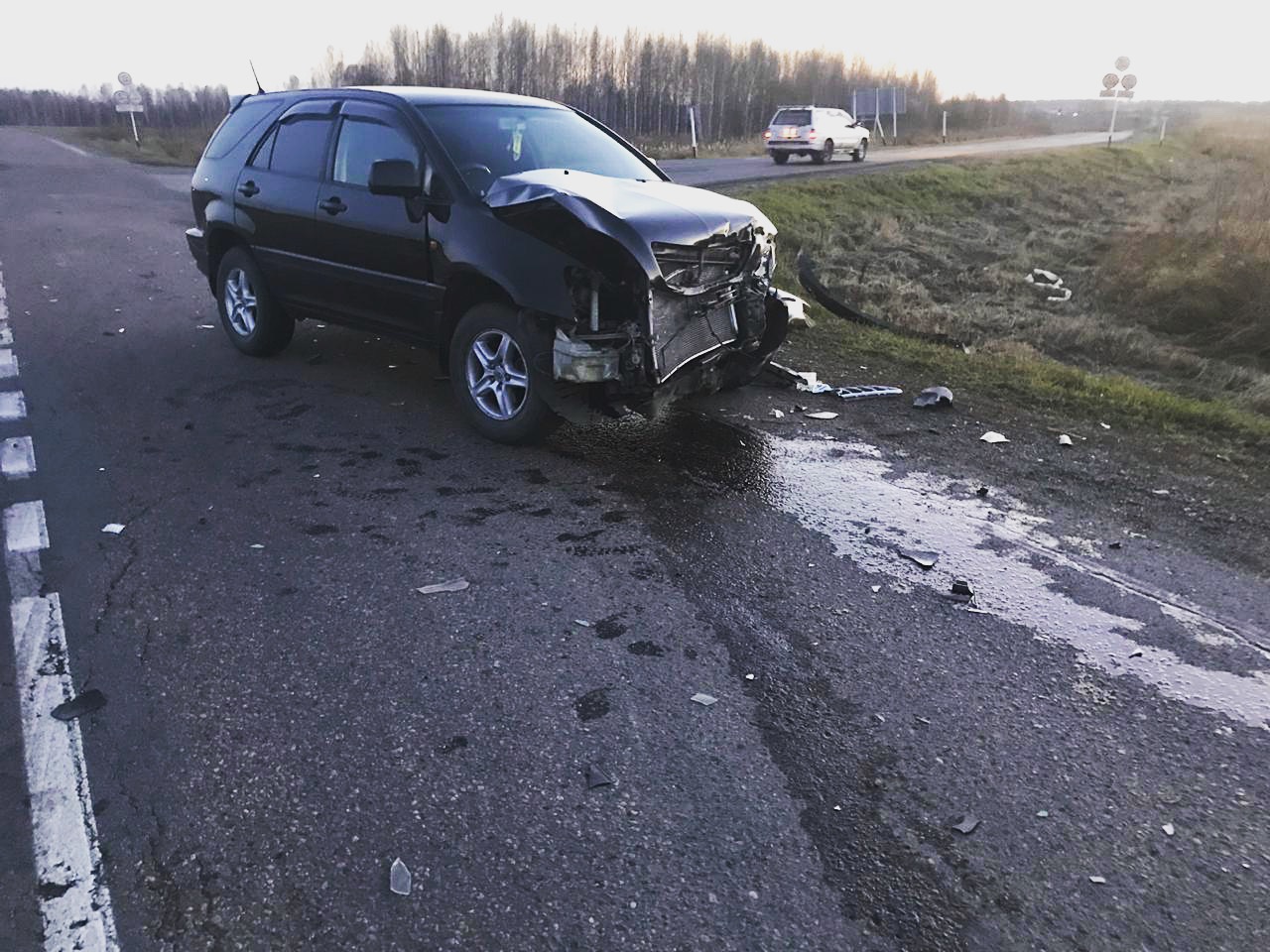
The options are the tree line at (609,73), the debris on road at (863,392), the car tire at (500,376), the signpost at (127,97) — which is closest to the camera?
the car tire at (500,376)

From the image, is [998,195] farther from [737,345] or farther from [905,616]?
[905,616]

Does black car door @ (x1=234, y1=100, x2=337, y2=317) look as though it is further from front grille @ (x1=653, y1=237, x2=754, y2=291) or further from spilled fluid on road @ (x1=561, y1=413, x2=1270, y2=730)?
front grille @ (x1=653, y1=237, x2=754, y2=291)

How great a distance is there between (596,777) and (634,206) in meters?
3.40

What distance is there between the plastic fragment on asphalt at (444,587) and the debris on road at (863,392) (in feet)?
12.9

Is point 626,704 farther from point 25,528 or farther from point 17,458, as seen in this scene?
point 17,458

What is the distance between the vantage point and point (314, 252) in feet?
21.7

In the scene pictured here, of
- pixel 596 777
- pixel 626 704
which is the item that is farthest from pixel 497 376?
pixel 596 777

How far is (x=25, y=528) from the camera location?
4586 mm

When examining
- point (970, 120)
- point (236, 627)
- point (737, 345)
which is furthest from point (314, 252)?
point (970, 120)

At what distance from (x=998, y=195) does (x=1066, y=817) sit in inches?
1006

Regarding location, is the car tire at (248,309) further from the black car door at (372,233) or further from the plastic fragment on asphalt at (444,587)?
the plastic fragment on asphalt at (444,587)

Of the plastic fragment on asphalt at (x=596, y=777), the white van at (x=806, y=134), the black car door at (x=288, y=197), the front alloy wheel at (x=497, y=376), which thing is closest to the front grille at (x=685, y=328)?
the front alloy wheel at (x=497, y=376)

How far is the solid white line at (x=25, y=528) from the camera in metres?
4.41

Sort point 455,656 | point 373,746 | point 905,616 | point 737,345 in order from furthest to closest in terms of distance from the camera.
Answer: point 737,345 → point 905,616 → point 455,656 → point 373,746
